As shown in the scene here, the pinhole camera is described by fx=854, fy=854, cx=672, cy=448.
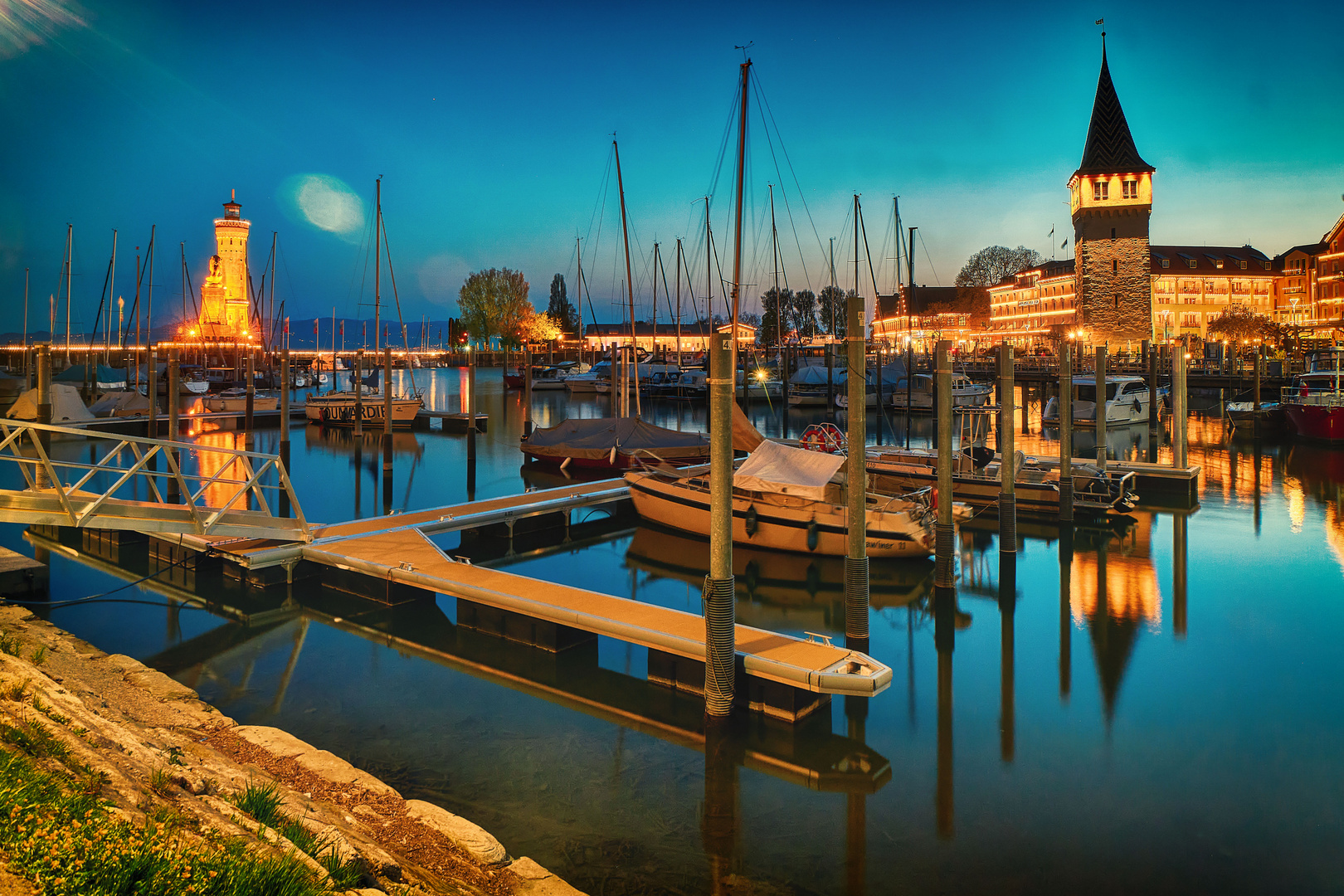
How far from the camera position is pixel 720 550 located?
8.45 metres

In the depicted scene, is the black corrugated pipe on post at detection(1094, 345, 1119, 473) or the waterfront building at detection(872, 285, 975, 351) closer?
the black corrugated pipe on post at detection(1094, 345, 1119, 473)

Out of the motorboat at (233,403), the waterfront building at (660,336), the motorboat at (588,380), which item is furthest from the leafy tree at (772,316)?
the motorboat at (233,403)

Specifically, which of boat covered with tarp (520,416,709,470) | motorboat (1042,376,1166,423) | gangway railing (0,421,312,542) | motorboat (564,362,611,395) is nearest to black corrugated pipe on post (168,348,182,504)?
gangway railing (0,421,312,542)

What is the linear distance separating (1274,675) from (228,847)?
1187cm

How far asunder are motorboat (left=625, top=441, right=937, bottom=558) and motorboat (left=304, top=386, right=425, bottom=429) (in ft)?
96.5

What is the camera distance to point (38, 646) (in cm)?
955

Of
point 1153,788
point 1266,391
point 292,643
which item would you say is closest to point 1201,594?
point 1153,788

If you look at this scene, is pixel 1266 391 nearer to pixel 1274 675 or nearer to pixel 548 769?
pixel 1274 675

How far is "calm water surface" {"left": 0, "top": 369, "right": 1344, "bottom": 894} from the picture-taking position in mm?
6785

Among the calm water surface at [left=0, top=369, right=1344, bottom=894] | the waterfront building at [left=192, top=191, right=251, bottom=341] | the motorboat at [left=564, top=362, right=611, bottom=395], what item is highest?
the waterfront building at [left=192, top=191, right=251, bottom=341]

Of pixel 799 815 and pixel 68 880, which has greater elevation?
pixel 68 880

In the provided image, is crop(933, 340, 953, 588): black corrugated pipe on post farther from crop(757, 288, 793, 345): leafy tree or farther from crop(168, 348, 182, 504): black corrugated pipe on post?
crop(757, 288, 793, 345): leafy tree

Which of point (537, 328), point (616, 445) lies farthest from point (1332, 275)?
point (616, 445)

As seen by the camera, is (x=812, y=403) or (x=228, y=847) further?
(x=812, y=403)
